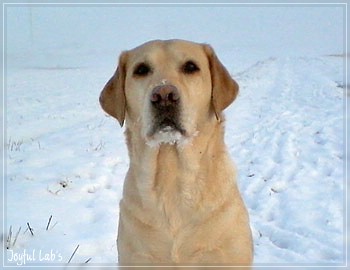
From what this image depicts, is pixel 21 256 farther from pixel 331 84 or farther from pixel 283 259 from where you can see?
pixel 331 84

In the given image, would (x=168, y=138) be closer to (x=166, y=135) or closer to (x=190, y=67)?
(x=166, y=135)

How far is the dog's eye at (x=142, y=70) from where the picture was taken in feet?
10.9

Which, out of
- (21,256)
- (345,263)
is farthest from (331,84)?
(21,256)

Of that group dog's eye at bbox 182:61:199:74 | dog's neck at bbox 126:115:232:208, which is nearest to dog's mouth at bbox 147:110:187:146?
dog's neck at bbox 126:115:232:208

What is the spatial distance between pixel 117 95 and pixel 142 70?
0.26m

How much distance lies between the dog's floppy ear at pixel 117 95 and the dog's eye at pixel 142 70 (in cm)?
17

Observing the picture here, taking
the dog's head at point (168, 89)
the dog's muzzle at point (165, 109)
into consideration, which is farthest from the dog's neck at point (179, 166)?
the dog's muzzle at point (165, 109)

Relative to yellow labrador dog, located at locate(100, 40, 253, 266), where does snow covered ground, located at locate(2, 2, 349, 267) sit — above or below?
below

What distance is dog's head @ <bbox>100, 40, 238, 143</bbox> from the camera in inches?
118

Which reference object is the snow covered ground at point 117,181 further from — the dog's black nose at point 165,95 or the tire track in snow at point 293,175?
the dog's black nose at point 165,95

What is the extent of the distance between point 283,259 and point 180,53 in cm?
195

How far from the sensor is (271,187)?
18.2 ft

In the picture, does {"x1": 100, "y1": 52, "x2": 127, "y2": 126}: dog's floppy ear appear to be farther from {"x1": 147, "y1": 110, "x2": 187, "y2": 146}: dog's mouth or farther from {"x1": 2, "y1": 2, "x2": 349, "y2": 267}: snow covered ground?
{"x1": 2, "y1": 2, "x2": 349, "y2": 267}: snow covered ground

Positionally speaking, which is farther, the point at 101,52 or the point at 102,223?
the point at 101,52
